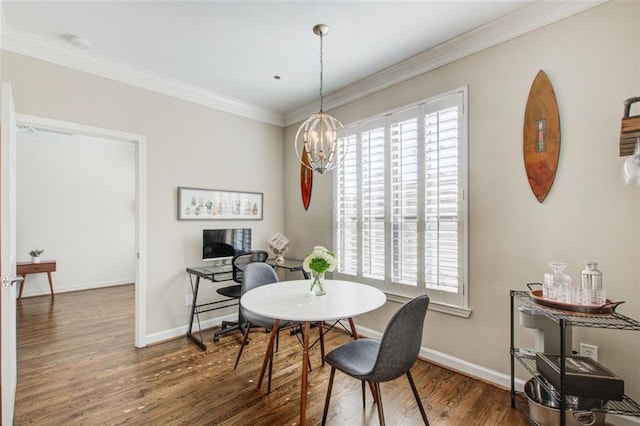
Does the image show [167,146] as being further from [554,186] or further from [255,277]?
[554,186]

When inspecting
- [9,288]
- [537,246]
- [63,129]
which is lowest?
[9,288]

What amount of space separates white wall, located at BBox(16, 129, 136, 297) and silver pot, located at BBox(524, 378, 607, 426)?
6841 mm

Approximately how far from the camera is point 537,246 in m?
2.19

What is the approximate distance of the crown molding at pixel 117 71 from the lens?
248 centimetres

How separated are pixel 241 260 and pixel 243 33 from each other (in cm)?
220

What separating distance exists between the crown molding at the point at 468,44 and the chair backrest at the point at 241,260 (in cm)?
207

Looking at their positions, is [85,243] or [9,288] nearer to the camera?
[9,288]

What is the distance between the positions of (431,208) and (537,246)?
2.75 feet

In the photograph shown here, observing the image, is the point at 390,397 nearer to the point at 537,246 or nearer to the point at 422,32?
the point at 537,246

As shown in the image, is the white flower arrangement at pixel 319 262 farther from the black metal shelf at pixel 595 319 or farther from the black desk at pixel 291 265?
the black metal shelf at pixel 595 319

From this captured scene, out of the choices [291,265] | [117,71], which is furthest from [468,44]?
[117,71]

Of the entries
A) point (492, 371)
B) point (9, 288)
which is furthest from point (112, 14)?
point (492, 371)

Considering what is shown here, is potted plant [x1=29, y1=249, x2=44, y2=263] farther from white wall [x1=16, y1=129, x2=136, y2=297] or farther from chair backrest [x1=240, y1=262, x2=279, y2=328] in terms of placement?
chair backrest [x1=240, y1=262, x2=279, y2=328]

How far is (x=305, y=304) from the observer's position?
204cm
